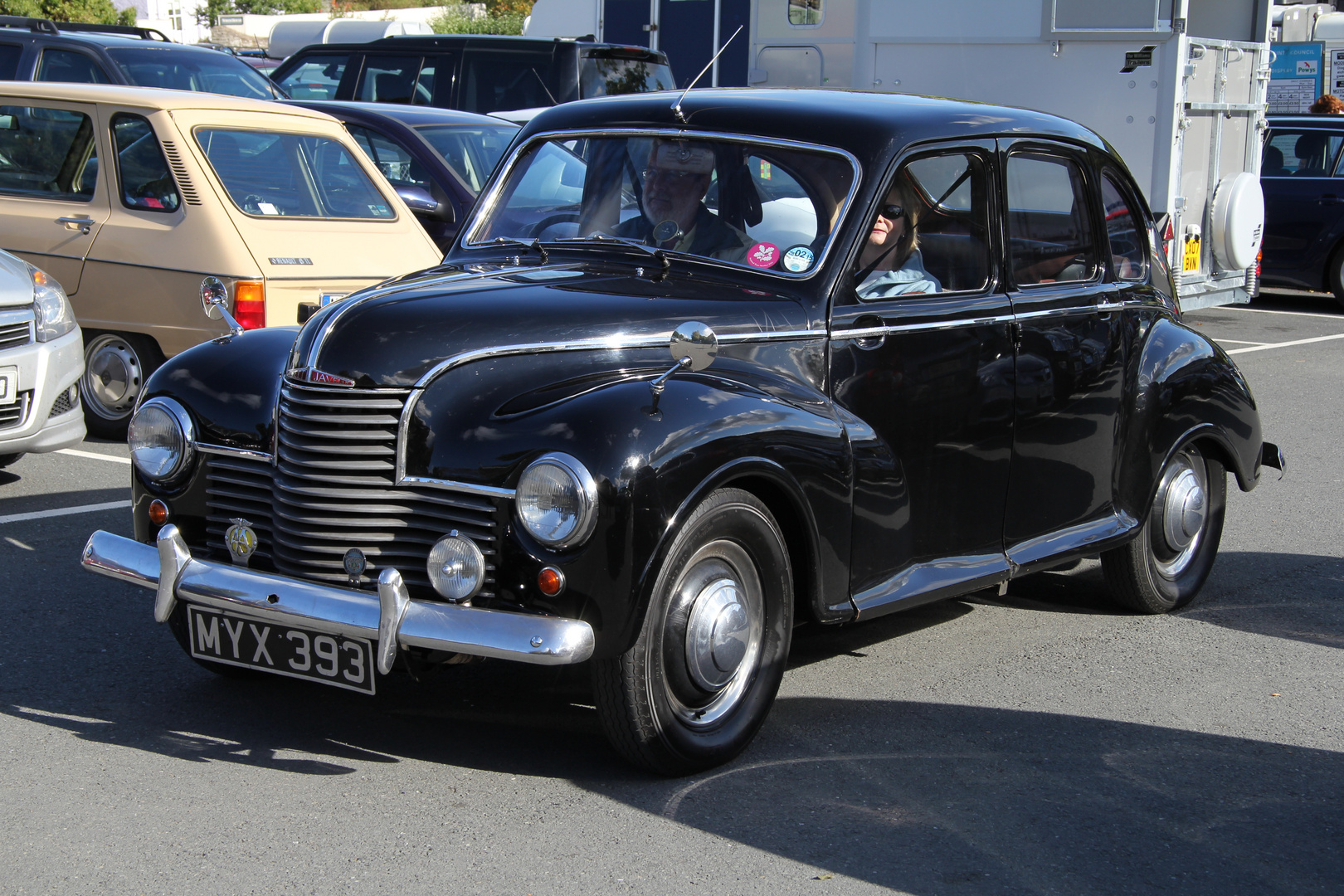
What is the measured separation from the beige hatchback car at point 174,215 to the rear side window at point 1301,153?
10.8 meters

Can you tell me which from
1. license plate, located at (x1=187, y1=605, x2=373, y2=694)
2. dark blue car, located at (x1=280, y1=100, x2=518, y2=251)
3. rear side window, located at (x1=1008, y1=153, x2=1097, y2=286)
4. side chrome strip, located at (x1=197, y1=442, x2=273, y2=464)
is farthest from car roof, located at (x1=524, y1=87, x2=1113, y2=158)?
dark blue car, located at (x1=280, y1=100, x2=518, y2=251)

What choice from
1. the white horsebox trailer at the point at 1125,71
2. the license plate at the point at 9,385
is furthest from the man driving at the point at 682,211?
the white horsebox trailer at the point at 1125,71

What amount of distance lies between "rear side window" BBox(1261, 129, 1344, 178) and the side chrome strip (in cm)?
1408

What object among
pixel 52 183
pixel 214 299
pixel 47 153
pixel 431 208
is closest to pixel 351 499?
pixel 214 299

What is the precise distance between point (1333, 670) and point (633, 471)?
2.98 meters

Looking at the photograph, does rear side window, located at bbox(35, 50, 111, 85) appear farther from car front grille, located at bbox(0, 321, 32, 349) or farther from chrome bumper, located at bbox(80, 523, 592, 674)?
chrome bumper, located at bbox(80, 523, 592, 674)

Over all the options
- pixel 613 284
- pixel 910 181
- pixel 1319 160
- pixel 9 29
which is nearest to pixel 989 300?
pixel 910 181

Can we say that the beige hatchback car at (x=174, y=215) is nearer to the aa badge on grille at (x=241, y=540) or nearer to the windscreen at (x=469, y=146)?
the windscreen at (x=469, y=146)

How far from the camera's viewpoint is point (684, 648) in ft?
12.9

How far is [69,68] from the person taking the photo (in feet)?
37.9

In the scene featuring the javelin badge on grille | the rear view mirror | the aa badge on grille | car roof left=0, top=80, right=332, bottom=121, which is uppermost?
car roof left=0, top=80, right=332, bottom=121

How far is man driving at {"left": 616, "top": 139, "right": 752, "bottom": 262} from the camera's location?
469 cm

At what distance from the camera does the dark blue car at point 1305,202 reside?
15.6 meters

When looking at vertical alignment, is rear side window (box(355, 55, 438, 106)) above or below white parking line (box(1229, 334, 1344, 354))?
above
